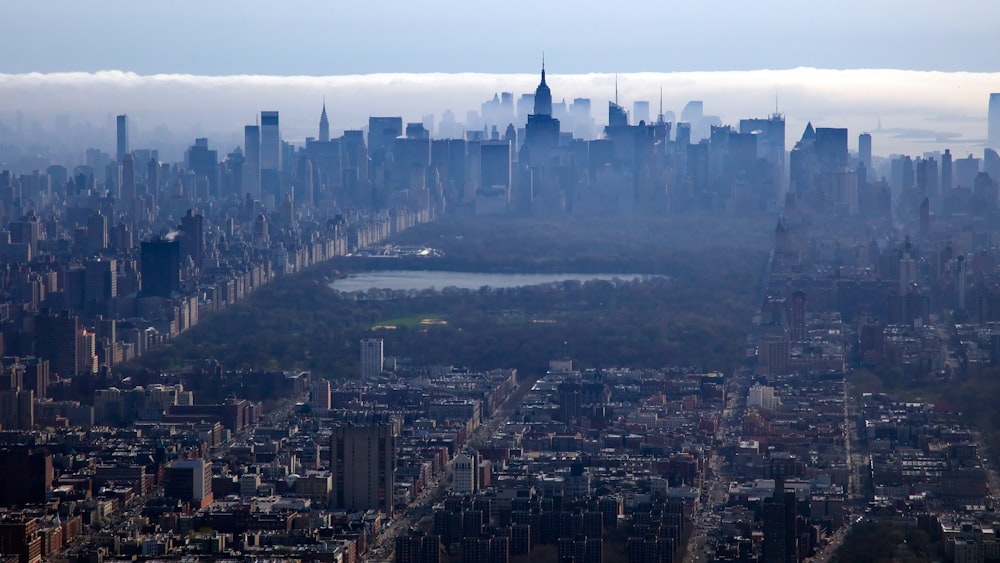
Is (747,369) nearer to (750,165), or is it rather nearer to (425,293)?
(425,293)

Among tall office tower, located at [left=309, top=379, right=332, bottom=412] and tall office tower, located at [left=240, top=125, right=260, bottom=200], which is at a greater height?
tall office tower, located at [left=240, top=125, right=260, bottom=200]

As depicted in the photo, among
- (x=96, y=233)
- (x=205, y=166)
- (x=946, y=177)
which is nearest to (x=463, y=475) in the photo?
(x=96, y=233)

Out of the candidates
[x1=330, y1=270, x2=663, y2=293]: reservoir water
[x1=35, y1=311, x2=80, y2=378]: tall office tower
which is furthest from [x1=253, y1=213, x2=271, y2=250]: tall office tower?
[x1=35, y1=311, x2=80, y2=378]: tall office tower

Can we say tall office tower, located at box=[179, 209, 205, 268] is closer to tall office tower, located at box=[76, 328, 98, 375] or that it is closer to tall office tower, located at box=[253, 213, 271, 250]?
tall office tower, located at box=[253, 213, 271, 250]

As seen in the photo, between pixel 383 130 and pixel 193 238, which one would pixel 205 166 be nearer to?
pixel 383 130

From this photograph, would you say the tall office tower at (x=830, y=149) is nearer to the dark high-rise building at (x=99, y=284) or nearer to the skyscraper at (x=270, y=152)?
the skyscraper at (x=270, y=152)

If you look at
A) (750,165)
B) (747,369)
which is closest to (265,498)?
(747,369)

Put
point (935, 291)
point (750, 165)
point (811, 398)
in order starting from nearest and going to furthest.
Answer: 1. point (811, 398)
2. point (935, 291)
3. point (750, 165)
